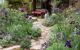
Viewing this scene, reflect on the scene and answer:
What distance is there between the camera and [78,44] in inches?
214

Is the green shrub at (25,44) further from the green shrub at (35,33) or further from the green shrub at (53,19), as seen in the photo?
the green shrub at (53,19)

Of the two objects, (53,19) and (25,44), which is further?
(53,19)

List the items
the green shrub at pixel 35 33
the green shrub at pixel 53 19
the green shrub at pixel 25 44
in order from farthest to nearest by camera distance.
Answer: the green shrub at pixel 53 19 < the green shrub at pixel 35 33 < the green shrub at pixel 25 44

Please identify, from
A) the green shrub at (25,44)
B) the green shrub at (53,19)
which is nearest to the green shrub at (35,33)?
the green shrub at (25,44)

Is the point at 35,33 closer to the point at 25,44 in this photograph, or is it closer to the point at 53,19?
the point at 25,44

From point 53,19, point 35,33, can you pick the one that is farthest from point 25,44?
point 53,19

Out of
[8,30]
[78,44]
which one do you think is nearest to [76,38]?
Answer: [78,44]

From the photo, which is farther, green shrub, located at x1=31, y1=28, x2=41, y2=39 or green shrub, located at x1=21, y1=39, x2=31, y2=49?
green shrub, located at x1=31, y1=28, x2=41, y2=39

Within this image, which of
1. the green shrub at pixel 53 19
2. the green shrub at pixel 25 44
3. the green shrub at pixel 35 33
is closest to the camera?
the green shrub at pixel 25 44

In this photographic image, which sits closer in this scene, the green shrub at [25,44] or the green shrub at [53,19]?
the green shrub at [25,44]

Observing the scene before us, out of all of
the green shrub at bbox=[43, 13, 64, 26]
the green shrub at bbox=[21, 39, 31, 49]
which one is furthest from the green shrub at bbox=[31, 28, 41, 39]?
the green shrub at bbox=[43, 13, 64, 26]

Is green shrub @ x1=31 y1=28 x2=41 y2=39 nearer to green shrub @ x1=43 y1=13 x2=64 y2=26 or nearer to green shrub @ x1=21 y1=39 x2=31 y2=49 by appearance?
green shrub @ x1=21 y1=39 x2=31 y2=49

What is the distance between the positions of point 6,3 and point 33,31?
6.40 metres

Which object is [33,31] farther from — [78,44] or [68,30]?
[78,44]
